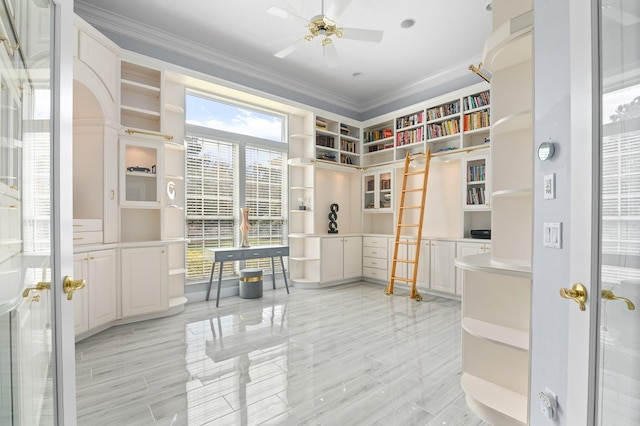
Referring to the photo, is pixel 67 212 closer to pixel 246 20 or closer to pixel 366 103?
pixel 246 20

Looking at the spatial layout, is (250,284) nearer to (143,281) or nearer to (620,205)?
(143,281)

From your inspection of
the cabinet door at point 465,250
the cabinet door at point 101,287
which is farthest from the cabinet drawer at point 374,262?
the cabinet door at point 101,287

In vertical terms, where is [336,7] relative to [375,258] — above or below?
above

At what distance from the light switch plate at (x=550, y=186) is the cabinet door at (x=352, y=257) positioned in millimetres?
4065

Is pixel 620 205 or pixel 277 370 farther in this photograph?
pixel 277 370

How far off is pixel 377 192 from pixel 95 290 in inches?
170

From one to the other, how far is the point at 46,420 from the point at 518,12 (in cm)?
291

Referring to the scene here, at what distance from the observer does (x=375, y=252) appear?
17.4 ft

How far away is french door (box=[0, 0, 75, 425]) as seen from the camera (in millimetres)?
788

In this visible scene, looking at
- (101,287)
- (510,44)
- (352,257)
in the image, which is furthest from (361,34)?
(352,257)

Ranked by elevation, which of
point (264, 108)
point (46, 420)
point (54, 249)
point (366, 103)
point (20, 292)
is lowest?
point (46, 420)

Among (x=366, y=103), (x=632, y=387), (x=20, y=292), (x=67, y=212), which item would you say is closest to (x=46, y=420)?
(x=20, y=292)

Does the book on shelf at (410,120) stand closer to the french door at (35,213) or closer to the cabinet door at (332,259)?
the cabinet door at (332,259)

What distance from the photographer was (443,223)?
4738mm
